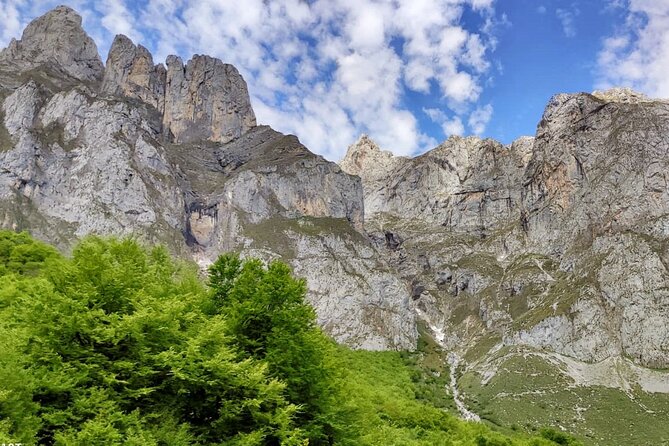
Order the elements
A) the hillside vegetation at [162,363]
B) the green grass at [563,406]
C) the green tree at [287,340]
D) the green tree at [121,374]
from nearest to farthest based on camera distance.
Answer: the green tree at [121,374] → the hillside vegetation at [162,363] → the green tree at [287,340] → the green grass at [563,406]

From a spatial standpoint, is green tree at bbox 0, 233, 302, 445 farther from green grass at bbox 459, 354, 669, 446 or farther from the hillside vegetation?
green grass at bbox 459, 354, 669, 446

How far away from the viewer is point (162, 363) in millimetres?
18062

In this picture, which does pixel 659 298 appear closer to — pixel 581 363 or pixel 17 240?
pixel 581 363

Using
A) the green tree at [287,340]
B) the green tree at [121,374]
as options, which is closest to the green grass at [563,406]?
the green tree at [287,340]

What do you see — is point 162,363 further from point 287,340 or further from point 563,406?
point 563,406

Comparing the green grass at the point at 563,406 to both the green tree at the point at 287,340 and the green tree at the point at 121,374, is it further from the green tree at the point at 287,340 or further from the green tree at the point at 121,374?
the green tree at the point at 121,374

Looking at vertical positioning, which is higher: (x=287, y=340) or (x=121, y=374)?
(x=287, y=340)

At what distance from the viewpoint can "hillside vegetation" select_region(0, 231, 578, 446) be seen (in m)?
15.8

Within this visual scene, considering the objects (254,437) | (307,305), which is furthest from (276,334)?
(254,437)

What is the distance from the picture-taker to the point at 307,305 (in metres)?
25.3

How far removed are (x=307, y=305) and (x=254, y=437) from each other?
7973 millimetres

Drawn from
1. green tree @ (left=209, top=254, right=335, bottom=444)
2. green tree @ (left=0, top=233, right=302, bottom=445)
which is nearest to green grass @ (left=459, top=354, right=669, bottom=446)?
green tree @ (left=209, top=254, right=335, bottom=444)

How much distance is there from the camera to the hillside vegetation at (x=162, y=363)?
52.0 ft

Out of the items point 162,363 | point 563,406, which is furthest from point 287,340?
point 563,406
